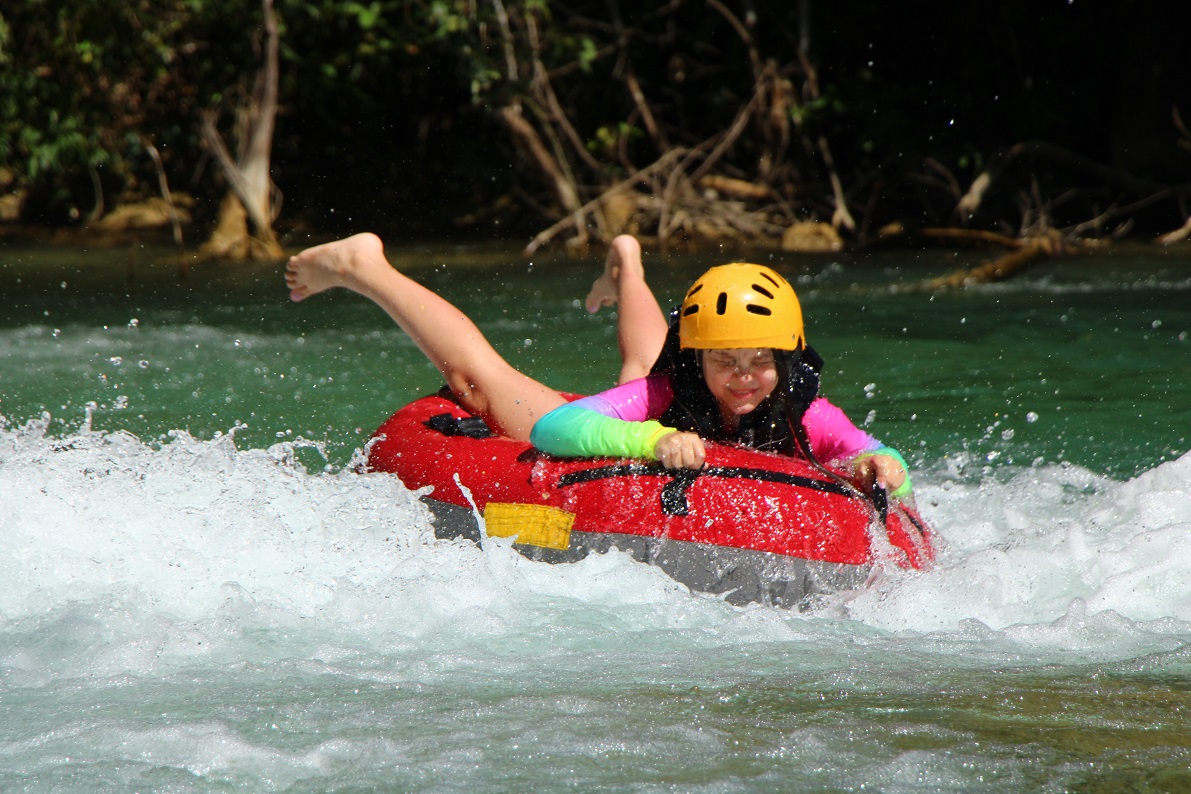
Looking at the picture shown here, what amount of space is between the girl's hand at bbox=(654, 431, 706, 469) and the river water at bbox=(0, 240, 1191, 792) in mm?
368

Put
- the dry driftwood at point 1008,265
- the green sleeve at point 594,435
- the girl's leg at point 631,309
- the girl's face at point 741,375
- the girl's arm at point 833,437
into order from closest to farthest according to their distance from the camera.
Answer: the green sleeve at point 594,435 < the girl's face at point 741,375 < the girl's arm at point 833,437 < the girl's leg at point 631,309 < the dry driftwood at point 1008,265

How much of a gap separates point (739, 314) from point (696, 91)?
12.6 m

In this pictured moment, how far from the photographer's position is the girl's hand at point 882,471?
4.13m

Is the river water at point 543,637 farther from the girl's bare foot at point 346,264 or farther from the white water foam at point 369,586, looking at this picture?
the girl's bare foot at point 346,264

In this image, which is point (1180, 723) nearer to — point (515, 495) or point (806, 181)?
point (515, 495)

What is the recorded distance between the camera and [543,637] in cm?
377

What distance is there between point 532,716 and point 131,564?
1.60 meters

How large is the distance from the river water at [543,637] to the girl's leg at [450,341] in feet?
2.13

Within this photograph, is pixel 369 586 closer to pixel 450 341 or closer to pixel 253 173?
pixel 450 341

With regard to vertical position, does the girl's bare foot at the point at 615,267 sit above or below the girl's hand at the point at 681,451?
above

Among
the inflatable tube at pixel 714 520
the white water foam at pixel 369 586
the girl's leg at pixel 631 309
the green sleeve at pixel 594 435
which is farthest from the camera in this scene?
the girl's leg at pixel 631 309

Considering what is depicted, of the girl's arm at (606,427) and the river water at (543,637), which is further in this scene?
the girl's arm at (606,427)

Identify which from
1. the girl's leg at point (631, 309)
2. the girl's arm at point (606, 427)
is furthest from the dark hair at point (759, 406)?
the girl's leg at point (631, 309)

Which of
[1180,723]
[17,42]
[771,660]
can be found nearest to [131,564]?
[771,660]
